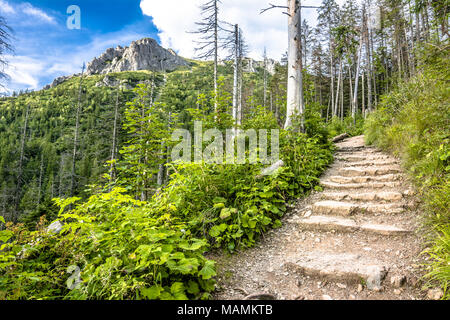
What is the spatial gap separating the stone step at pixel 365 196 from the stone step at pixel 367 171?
117 cm

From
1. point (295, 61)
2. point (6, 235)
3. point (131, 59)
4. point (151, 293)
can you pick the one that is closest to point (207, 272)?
point (151, 293)

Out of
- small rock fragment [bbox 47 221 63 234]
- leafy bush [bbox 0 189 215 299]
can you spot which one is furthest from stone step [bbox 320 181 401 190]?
small rock fragment [bbox 47 221 63 234]

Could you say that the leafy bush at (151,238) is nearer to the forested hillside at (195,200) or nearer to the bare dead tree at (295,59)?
the forested hillside at (195,200)

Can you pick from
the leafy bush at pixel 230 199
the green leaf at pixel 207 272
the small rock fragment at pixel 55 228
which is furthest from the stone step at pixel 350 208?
the small rock fragment at pixel 55 228

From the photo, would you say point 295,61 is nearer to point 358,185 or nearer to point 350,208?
point 358,185

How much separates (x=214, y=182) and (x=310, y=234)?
6.04 feet

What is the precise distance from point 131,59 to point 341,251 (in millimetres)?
147421

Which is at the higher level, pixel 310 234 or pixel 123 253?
pixel 123 253

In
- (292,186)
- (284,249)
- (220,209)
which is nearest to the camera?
Answer: (284,249)

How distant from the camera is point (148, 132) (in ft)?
16.6

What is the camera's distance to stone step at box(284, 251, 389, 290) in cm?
218

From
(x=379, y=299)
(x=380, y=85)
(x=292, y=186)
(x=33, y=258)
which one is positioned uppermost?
(x=380, y=85)
